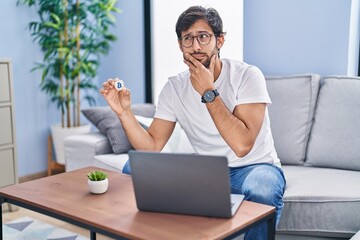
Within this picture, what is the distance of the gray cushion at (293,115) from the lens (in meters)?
2.53

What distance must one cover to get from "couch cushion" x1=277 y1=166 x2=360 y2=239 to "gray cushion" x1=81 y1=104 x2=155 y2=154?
40.1 inches

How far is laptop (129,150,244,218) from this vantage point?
1299mm

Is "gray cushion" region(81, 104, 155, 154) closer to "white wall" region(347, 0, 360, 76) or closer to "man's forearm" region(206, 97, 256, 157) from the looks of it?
"man's forearm" region(206, 97, 256, 157)

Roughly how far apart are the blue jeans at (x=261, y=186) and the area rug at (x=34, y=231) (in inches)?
41.6

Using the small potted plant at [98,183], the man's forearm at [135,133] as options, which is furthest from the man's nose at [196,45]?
the small potted plant at [98,183]

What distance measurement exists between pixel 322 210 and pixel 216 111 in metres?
0.62

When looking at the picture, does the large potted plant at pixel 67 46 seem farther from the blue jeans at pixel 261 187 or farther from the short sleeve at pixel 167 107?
the blue jeans at pixel 261 187

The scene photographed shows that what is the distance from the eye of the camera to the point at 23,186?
5.79 feet

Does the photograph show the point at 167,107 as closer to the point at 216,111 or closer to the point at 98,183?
the point at 216,111

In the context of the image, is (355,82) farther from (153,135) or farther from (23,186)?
(23,186)

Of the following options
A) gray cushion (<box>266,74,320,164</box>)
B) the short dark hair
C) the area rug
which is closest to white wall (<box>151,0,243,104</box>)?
gray cushion (<box>266,74,320,164</box>)

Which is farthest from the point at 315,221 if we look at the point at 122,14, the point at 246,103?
the point at 122,14

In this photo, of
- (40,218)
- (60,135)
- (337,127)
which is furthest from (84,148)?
(337,127)

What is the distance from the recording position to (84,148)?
278cm
